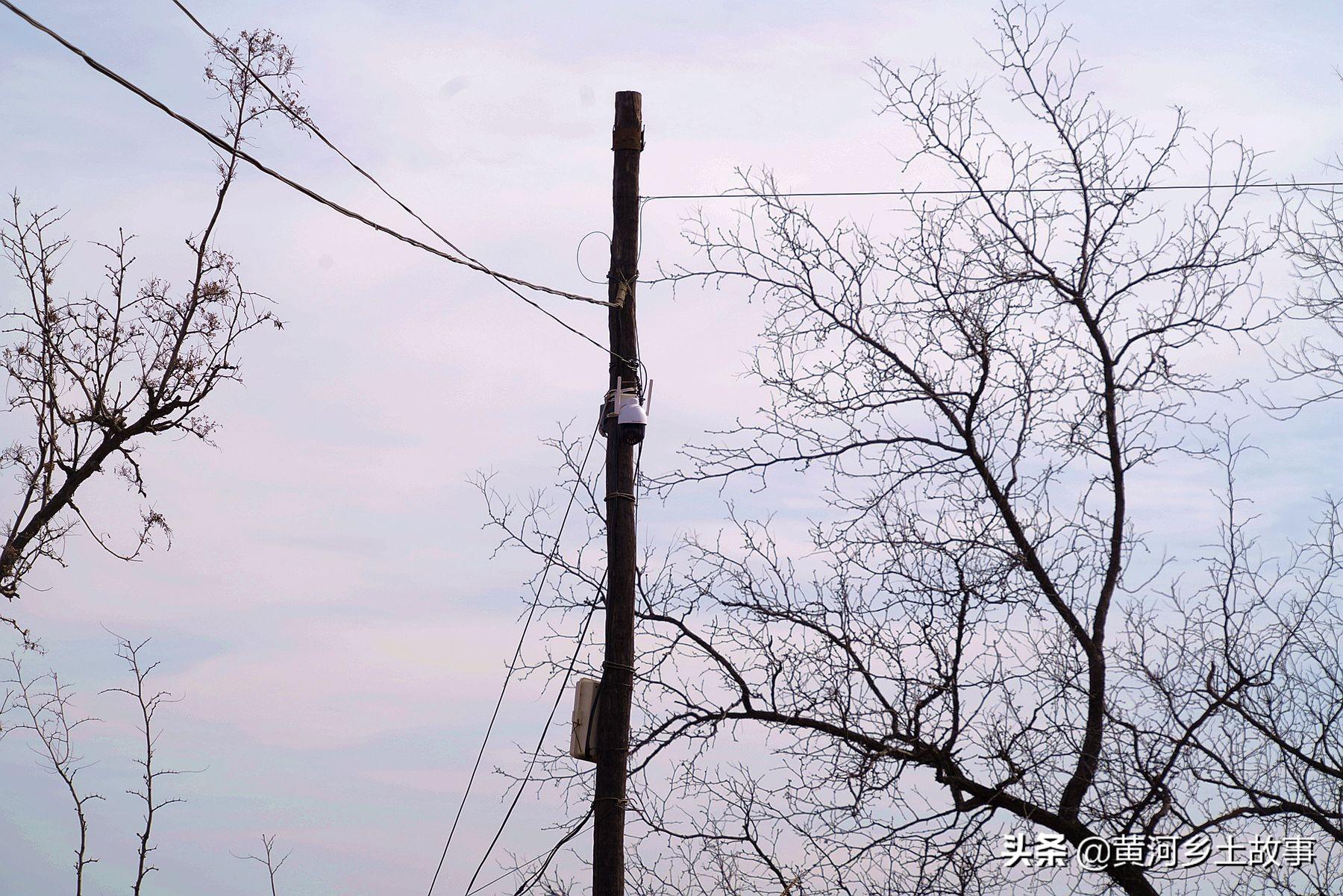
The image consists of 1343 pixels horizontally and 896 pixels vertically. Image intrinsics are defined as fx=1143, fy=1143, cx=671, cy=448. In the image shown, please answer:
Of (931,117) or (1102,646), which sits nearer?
(1102,646)

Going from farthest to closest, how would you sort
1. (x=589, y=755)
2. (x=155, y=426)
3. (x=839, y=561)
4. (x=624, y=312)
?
(x=155, y=426), (x=839, y=561), (x=624, y=312), (x=589, y=755)

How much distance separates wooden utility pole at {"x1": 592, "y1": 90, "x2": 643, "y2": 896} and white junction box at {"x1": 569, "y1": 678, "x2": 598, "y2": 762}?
4cm

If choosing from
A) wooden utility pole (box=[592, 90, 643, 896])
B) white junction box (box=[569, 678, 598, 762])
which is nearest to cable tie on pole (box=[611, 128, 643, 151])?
wooden utility pole (box=[592, 90, 643, 896])

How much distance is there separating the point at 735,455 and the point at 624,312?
7.47 feet

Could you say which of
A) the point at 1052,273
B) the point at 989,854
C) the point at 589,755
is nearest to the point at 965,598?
the point at 989,854

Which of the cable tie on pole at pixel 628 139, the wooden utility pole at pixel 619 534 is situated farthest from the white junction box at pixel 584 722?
the cable tie on pole at pixel 628 139

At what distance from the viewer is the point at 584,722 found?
6.64m

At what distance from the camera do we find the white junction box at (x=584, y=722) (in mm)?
6598

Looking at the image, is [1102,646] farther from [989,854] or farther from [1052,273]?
[1052,273]

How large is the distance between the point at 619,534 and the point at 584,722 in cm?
112

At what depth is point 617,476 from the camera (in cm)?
694

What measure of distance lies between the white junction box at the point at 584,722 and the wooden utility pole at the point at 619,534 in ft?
0.13

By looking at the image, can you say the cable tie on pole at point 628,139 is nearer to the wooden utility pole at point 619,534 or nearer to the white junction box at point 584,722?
the wooden utility pole at point 619,534

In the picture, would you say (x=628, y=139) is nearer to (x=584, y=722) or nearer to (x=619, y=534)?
(x=619, y=534)
